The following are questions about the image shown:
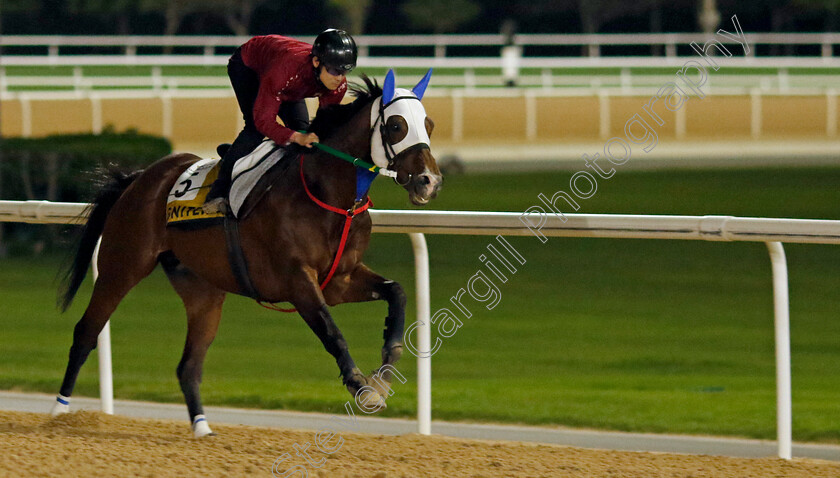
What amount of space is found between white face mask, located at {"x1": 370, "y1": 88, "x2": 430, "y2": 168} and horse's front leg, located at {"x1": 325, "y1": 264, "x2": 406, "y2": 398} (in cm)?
44

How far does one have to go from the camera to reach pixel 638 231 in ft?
16.1

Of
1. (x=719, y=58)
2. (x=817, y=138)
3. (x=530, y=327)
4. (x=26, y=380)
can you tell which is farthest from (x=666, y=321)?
(x=719, y=58)

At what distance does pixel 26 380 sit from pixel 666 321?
14.0 ft

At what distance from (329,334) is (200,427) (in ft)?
2.87

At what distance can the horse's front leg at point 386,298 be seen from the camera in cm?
471

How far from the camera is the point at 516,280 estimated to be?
11.1 m

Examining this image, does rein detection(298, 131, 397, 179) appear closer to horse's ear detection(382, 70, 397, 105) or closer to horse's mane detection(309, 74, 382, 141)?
horse's mane detection(309, 74, 382, 141)

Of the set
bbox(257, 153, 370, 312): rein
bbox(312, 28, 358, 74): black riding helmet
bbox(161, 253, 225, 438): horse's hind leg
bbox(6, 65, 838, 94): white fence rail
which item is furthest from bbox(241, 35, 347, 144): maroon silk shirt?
bbox(6, 65, 838, 94): white fence rail

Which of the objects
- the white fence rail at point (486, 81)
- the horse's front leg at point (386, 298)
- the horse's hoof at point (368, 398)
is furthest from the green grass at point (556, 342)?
the white fence rail at point (486, 81)

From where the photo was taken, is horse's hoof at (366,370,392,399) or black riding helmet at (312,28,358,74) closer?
horse's hoof at (366,370,392,399)

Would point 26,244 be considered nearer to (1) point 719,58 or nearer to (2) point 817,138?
(2) point 817,138

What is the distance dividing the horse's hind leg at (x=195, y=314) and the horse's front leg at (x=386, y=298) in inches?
27.7

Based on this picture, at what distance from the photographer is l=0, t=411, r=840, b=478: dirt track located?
14.4 ft

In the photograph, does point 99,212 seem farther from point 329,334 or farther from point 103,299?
point 329,334
